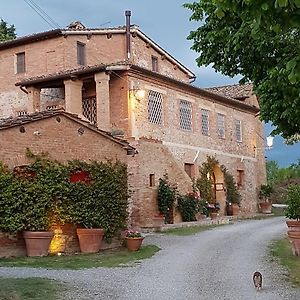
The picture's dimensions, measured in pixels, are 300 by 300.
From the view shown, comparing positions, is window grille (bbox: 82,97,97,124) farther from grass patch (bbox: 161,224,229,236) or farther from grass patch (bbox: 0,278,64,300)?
grass patch (bbox: 0,278,64,300)

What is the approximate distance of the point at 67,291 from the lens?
8.34 m

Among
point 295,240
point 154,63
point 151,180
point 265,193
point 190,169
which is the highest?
point 154,63

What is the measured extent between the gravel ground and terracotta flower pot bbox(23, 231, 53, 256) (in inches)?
73.7

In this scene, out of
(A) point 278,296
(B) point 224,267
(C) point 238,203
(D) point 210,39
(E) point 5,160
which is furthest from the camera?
(C) point 238,203

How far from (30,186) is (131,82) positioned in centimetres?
935

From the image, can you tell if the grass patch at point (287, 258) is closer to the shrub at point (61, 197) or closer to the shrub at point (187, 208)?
the shrub at point (61, 197)

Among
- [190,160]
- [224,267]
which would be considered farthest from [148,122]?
[224,267]

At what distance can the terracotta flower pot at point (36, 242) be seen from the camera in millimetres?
12391

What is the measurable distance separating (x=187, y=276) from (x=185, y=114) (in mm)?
15303

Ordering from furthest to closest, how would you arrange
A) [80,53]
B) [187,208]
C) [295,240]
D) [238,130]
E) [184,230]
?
[238,130], [80,53], [187,208], [184,230], [295,240]

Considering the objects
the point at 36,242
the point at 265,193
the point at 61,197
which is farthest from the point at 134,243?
the point at 265,193

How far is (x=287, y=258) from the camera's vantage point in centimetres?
1195

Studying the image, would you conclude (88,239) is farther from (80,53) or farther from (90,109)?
(80,53)

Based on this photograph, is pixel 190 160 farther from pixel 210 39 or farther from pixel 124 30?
pixel 210 39
